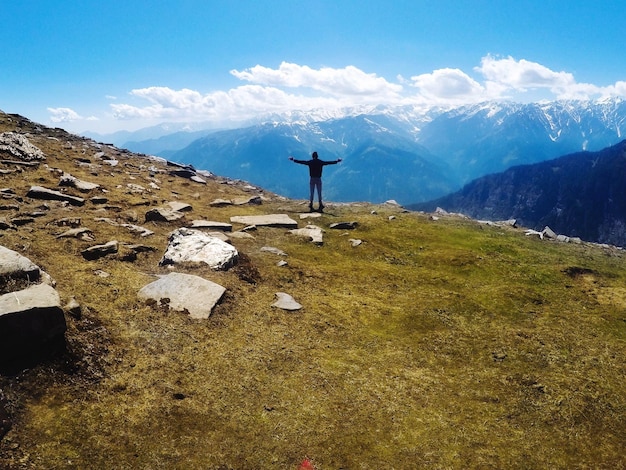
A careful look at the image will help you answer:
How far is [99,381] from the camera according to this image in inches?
380

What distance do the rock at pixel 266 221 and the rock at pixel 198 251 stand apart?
7.36m

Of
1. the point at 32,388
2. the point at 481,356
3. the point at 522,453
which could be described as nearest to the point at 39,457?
the point at 32,388

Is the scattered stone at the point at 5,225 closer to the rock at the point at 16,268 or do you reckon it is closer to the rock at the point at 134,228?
the rock at the point at 134,228

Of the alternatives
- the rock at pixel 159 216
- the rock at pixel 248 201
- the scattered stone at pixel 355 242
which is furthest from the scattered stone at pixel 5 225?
the rock at pixel 248 201

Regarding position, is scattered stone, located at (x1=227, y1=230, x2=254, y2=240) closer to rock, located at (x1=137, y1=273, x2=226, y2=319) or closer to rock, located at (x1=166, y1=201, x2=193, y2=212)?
rock, located at (x1=166, y1=201, x2=193, y2=212)

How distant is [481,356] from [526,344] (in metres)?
1.95

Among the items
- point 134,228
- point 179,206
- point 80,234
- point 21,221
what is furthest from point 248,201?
point 21,221

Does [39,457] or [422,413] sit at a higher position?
[39,457]

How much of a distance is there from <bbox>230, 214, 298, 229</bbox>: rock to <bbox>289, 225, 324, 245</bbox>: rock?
41.1 inches

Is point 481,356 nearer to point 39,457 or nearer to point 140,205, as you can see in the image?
point 39,457

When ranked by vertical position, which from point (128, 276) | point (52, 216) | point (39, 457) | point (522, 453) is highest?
point (52, 216)

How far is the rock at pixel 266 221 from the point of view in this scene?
26.0 m

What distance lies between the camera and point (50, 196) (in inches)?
908

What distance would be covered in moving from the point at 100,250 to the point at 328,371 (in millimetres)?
10875
